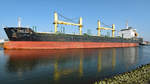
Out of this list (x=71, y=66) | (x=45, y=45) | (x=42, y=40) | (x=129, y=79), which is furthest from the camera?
(x=45, y=45)

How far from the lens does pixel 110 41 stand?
36.2 m

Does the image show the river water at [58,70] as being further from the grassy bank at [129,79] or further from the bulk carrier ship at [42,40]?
the bulk carrier ship at [42,40]

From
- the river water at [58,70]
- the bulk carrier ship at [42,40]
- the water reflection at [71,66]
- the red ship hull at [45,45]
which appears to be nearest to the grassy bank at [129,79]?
the river water at [58,70]

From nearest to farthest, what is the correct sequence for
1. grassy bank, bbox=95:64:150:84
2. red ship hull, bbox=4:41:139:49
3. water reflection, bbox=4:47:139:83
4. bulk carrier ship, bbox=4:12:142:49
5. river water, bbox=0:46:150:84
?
grassy bank, bbox=95:64:150:84 → river water, bbox=0:46:150:84 → water reflection, bbox=4:47:139:83 → red ship hull, bbox=4:41:139:49 → bulk carrier ship, bbox=4:12:142:49

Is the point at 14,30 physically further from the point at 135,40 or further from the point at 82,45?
the point at 135,40

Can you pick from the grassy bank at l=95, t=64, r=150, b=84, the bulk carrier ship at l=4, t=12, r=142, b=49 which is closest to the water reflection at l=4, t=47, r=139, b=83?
the grassy bank at l=95, t=64, r=150, b=84

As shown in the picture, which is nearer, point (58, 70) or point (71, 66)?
point (58, 70)

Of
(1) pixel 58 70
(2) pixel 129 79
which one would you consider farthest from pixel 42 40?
(2) pixel 129 79

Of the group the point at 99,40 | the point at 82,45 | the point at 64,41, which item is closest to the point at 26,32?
the point at 64,41

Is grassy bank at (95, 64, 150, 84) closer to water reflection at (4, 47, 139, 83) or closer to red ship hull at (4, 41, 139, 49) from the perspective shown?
water reflection at (4, 47, 139, 83)

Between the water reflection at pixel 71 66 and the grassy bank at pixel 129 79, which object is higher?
the grassy bank at pixel 129 79

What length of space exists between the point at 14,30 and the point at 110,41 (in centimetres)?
3109

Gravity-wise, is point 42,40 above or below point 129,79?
above

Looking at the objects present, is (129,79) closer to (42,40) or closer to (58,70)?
(58,70)
